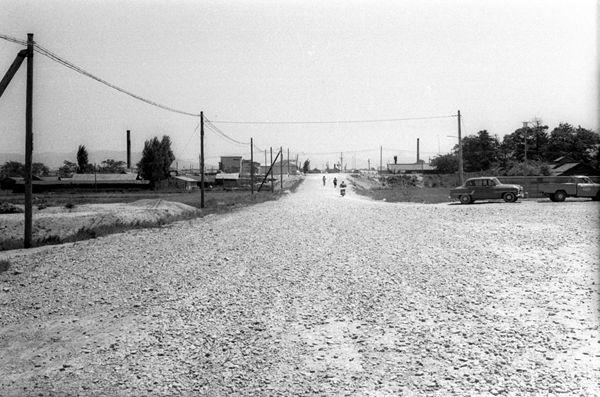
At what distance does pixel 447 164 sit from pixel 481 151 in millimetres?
13884

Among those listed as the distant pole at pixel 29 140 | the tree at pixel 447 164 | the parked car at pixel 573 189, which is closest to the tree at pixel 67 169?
the tree at pixel 447 164

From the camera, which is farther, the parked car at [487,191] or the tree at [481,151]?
the tree at [481,151]

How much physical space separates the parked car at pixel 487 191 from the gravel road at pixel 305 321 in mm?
21919

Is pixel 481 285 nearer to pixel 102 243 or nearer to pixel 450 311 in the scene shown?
pixel 450 311

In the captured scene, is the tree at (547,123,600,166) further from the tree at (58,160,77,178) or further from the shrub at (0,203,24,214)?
the tree at (58,160,77,178)

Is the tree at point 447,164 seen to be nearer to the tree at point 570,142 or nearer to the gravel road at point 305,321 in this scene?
the tree at point 570,142

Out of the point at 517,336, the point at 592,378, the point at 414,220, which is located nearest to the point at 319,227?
the point at 414,220

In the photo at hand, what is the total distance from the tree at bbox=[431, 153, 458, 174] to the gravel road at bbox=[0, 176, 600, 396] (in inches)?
3635

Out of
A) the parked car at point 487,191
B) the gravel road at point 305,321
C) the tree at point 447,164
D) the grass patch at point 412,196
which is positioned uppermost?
the tree at point 447,164

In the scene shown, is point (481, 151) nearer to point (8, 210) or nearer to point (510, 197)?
point (510, 197)

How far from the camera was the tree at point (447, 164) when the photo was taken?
103 metres

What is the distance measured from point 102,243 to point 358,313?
37.5 ft

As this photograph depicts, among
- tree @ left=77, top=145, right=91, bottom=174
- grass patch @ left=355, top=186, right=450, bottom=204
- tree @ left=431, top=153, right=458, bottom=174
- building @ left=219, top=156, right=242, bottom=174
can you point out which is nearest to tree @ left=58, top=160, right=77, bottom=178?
→ tree @ left=77, top=145, right=91, bottom=174

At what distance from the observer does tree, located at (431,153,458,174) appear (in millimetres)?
102688
